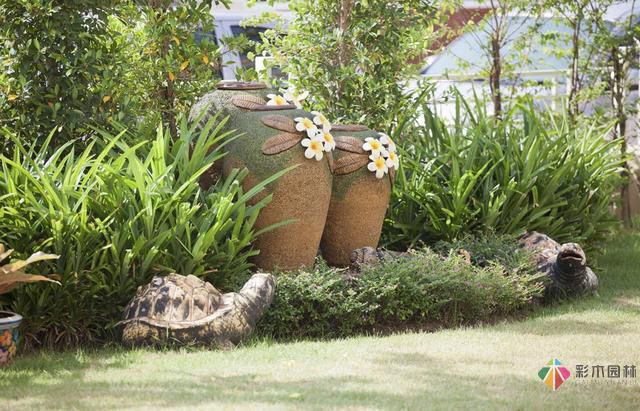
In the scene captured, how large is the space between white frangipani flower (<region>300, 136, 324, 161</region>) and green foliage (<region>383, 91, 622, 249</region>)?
1335 mm

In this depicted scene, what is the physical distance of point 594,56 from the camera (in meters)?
11.1

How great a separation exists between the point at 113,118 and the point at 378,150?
1872 millimetres

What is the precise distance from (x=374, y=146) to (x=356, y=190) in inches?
12.6

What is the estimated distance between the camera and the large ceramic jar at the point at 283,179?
6.16 m

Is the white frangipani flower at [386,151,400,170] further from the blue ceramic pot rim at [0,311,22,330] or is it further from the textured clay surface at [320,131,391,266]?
the blue ceramic pot rim at [0,311,22,330]

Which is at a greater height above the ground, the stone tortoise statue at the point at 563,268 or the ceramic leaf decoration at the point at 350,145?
the ceramic leaf decoration at the point at 350,145

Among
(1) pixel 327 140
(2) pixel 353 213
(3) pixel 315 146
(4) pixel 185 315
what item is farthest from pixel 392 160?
(4) pixel 185 315

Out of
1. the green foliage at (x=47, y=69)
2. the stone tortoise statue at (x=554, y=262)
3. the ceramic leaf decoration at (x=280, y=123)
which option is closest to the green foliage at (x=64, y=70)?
the green foliage at (x=47, y=69)

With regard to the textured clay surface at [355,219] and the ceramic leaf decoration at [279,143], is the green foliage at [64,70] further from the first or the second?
the textured clay surface at [355,219]

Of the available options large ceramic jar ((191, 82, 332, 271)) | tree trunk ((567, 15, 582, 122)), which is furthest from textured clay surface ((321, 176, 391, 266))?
tree trunk ((567, 15, 582, 122))

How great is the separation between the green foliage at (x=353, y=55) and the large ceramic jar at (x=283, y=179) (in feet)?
6.03

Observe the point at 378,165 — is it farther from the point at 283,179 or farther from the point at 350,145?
the point at 283,179

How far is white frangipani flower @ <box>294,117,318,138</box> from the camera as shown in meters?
6.23

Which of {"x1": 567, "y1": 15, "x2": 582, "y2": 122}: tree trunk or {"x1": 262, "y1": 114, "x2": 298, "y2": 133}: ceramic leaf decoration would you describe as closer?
{"x1": 262, "y1": 114, "x2": 298, "y2": 133}: ceramic leaf decoration
